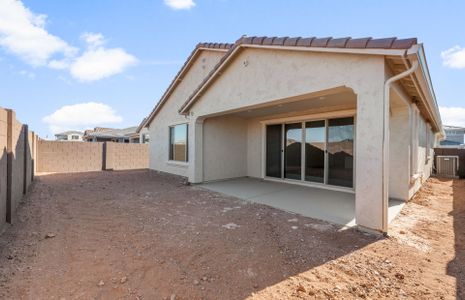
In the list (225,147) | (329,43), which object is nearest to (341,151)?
(329,43)

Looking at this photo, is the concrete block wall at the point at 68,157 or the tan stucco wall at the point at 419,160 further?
the concrete block wall at the point at 68,157

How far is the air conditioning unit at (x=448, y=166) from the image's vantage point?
41.4ft

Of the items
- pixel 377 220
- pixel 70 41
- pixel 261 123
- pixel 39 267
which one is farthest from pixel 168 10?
pixel 377 220

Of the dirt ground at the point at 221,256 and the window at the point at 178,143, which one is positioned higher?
the window at the point at 178,143

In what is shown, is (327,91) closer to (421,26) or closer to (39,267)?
(421,26)

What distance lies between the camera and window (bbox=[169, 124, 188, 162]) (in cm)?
1145

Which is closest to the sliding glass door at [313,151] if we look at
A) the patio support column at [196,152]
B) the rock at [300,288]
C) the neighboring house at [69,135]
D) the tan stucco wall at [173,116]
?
the patio support column at [196,152]

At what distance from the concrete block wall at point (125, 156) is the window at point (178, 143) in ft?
22.5

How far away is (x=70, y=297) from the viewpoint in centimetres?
253

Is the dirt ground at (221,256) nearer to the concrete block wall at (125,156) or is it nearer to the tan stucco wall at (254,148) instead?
the tan stucco wall at (254,148)

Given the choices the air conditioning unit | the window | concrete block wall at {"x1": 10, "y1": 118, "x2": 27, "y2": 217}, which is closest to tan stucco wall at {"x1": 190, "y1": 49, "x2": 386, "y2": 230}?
the window

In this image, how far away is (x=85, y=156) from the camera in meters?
16.1

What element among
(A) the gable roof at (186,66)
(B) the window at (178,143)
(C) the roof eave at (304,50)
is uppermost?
(A) the gable roof at (186,66)

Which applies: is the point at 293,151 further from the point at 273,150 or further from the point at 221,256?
the point at 221,256
